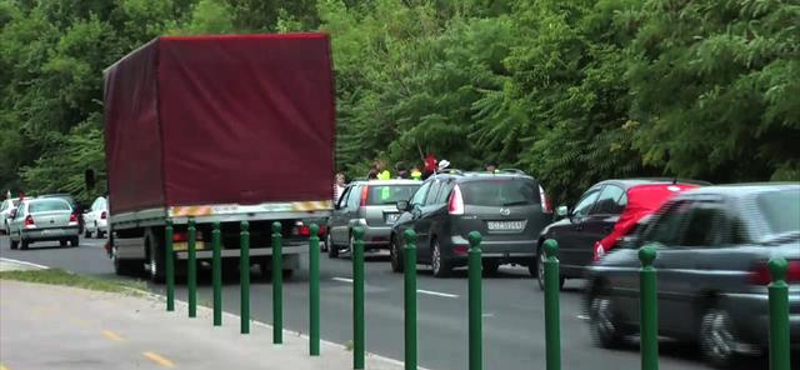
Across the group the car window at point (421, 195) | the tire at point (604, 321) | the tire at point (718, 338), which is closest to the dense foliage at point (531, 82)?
the car window at point (421, 195)

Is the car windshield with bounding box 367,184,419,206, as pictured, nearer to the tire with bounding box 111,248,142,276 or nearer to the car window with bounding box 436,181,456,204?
the tire with bounding box 111,248,142,276

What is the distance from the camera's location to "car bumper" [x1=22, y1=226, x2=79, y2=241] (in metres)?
43.2

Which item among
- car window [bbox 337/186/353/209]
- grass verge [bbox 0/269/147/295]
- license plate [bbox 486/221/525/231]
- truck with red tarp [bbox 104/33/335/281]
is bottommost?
grass verge [bbox 0/269/147/295]

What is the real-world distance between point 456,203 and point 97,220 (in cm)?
3100

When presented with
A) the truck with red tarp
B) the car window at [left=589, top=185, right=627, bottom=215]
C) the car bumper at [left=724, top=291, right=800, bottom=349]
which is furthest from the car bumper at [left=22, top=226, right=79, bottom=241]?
the car bumper at [left=724, top=291, right=800, bottom=349]

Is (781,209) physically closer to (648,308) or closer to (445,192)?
(648,308)

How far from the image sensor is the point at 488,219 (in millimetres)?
22297

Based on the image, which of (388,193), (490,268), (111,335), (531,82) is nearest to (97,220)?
(531,82)

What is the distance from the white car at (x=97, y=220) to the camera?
167 ft

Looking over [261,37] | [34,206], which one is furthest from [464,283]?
[34,206]

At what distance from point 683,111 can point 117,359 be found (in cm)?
1356

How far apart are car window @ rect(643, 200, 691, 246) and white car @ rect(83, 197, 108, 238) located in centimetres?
3888

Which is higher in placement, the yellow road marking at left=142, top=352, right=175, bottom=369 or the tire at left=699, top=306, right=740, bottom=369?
the tire at left=699, top=306, right=740, bottom=369

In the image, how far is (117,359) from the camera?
12234mm
